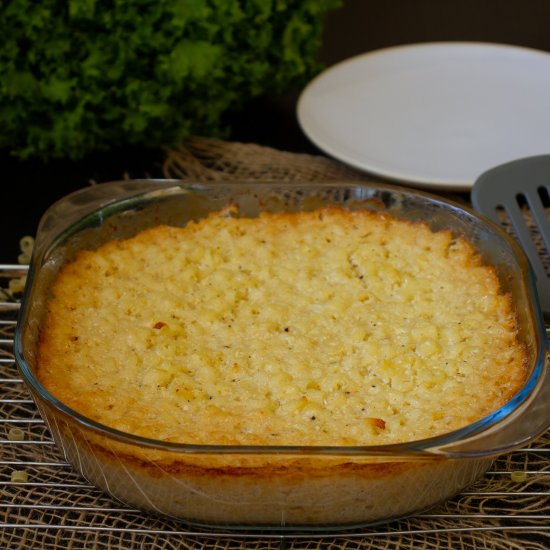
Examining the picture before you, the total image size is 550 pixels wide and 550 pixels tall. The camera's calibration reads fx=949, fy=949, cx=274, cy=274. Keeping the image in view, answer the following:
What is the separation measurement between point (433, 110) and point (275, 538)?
158 cm

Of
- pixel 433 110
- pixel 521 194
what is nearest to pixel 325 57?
pixel 433 110

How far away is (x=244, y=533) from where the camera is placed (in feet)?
4.81

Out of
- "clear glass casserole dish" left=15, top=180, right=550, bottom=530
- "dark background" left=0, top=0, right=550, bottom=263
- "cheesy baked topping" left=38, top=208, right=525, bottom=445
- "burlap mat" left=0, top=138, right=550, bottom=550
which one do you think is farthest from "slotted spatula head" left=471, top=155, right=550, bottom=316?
"dark background" left=0, top=0, right=550, bottom=263

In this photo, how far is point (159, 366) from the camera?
1601 millimetres

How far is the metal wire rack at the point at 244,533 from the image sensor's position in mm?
1462

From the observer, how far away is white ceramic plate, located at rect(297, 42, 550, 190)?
246 centimetres

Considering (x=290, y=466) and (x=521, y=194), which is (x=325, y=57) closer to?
(x=521, y=194)

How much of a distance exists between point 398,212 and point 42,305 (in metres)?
0.74

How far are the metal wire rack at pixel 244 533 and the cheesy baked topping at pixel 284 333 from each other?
0.15 metres

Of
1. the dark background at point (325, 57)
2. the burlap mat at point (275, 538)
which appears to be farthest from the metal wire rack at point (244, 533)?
the dark background at point (325, 57)

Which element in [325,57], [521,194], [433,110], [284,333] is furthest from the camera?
[325,57]

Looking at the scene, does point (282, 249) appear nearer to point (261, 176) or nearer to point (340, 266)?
point (340, 266)

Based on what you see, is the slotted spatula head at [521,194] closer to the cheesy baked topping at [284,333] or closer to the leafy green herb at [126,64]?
the cheesy baked topping at [284,333]

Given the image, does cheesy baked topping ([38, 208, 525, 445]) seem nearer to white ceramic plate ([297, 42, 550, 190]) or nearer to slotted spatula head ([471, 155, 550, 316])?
slotted spatula head ([471, 155, 550, 316])
